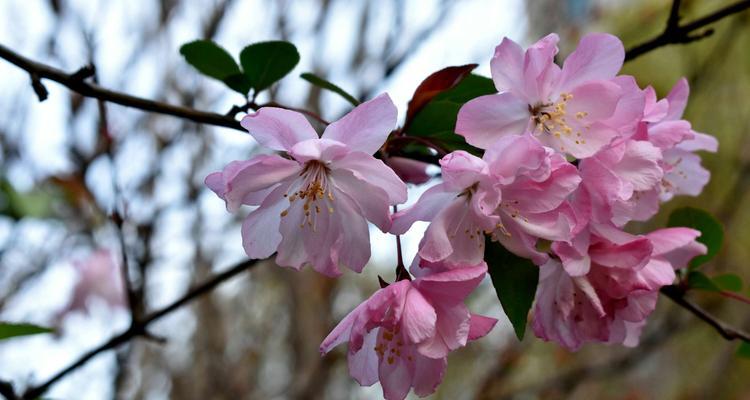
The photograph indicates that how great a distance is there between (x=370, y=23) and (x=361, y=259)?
2.22 m

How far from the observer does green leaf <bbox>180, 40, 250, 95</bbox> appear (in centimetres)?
90

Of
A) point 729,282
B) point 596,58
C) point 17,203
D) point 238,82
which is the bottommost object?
point 729,282

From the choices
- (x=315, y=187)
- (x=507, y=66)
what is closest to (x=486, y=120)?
(x=507, y=66)

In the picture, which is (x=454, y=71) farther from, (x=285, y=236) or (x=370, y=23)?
(x=370, y=23)

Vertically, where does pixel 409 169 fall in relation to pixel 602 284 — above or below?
above

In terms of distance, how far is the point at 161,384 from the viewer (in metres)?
3.91

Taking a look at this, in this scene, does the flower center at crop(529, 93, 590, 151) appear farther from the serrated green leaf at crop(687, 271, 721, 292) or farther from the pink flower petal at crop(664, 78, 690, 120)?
the serrated green leaf at crop(687, 271, 721, 292)

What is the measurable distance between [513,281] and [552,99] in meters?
0.21

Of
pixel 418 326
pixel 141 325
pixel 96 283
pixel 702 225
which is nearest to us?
pixel 418 326

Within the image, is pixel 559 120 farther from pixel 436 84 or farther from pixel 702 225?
pixel 702 225

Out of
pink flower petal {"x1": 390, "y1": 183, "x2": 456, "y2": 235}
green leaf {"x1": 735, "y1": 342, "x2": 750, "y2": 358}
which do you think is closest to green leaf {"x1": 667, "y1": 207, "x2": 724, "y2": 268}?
green leaf {"x1": 735, "y1": 342, "x2": 750, "y2": 358}

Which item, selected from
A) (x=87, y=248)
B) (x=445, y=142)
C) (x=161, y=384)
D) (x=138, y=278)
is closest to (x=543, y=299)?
(x=445, y=142)

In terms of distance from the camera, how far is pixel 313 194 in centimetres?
77

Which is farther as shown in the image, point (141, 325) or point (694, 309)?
point (141, 325)
